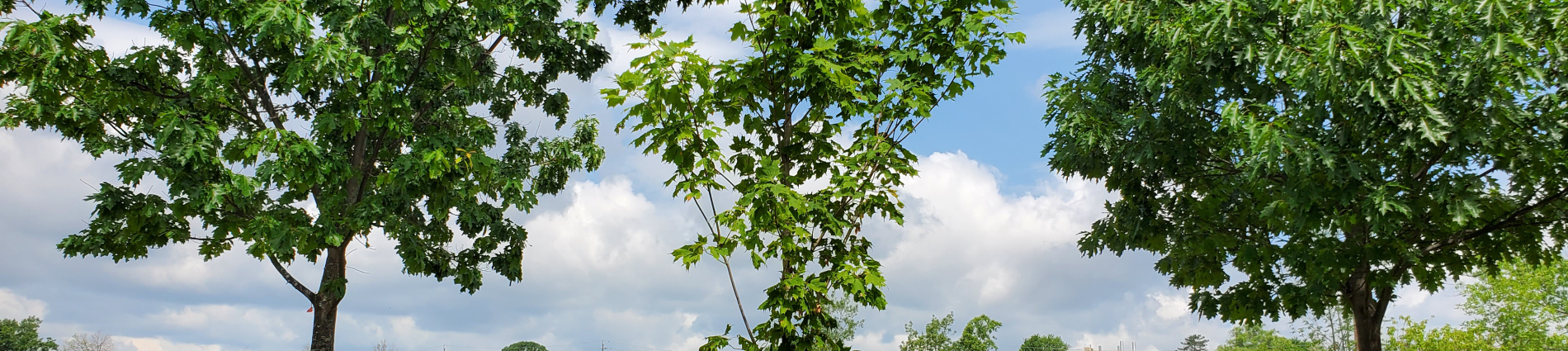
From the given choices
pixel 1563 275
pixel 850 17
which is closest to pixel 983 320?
pixel 1563 275

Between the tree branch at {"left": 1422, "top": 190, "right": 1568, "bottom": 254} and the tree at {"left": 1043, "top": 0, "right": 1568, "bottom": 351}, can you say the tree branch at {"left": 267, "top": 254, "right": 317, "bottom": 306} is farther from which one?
the tree branch at {"left": 1422, "top": 190, "right": 1568, "bottom": 254}

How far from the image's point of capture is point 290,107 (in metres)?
14.2

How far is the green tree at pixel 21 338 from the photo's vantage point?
57594 millimetres

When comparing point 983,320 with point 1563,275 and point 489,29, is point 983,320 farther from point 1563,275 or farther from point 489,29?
point 489,29

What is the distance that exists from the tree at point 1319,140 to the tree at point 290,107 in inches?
309

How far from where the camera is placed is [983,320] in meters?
52.1

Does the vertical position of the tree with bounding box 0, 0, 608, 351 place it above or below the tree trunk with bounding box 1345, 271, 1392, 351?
above

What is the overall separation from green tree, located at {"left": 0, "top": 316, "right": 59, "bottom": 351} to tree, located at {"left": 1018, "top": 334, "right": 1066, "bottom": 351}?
72244 millimetres

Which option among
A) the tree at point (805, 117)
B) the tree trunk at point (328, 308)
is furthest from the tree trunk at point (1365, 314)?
the tree trunk at point (328, 308)

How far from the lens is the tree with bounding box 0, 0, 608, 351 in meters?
11.0

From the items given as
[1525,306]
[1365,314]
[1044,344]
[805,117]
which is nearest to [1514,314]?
[1525,306]

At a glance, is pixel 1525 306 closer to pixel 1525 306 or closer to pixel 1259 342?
pixel 1525 306

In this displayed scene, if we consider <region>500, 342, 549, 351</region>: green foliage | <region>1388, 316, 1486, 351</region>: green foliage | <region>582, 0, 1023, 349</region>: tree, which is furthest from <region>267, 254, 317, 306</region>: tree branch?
<region>500, 342, 549, 351</region>: green foliage

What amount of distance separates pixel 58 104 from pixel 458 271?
6206 millimetres
